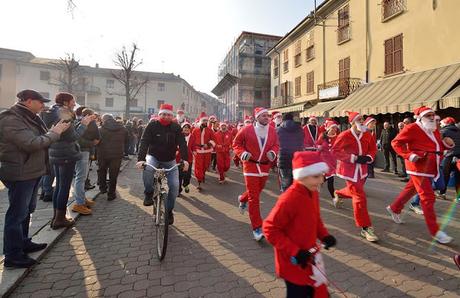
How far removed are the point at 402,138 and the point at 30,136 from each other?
519cm

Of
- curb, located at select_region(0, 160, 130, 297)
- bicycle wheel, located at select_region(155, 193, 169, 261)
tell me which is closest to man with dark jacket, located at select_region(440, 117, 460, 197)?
bicycle wheel, located at select_region(155, 193, 169, 261)

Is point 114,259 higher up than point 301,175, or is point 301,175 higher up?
point 301,175

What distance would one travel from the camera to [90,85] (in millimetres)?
56500

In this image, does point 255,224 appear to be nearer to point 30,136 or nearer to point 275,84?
point 30,136

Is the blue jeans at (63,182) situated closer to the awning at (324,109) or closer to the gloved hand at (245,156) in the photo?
the gloved hand at (245,156)

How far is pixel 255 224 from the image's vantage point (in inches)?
184

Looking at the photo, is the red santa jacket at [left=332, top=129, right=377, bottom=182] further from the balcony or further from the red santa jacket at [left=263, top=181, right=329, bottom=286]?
the balcony

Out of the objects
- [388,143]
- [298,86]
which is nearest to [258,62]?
[298,86]

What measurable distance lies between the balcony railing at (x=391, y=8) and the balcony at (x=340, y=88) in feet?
10.9

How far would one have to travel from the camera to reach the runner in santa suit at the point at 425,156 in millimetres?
4523

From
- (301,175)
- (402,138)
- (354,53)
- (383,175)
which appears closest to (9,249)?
(301,175)

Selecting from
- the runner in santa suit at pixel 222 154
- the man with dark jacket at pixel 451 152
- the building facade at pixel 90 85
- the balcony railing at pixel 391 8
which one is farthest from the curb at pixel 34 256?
the building facade at pixel 90 85

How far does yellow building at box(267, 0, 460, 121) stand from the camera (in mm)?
11352

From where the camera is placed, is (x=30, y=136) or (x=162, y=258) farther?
(x=162, y=258)
